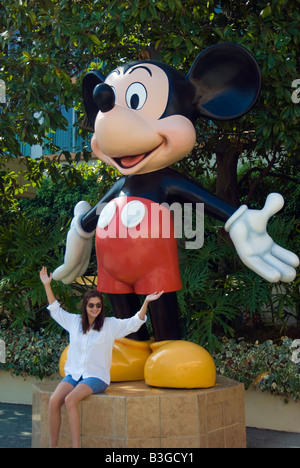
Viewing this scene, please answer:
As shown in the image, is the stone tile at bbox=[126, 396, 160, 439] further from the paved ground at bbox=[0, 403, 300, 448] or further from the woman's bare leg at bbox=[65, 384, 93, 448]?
the paved ground at bbox=[0, 403, 300, 448]

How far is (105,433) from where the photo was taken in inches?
133

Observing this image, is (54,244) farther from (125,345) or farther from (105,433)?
(105,433)

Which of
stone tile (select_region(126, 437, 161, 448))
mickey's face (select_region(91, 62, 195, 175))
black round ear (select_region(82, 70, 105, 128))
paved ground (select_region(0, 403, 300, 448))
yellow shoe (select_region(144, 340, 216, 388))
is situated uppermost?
black round ear (select_region(82, 70, 105, 128))

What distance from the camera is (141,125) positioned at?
12.5 feet

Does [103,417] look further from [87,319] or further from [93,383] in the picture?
[87,319]

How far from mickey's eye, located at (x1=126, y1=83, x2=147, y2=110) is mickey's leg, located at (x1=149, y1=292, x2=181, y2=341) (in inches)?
51.7

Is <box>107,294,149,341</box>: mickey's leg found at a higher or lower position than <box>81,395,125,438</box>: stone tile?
higher

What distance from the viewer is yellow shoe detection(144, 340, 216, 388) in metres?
3.52

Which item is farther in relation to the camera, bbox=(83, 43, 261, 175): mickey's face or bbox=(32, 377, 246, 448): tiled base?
bbox=(83, 43, 261, 175): mickey's face

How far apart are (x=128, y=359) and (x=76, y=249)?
3.32 ft

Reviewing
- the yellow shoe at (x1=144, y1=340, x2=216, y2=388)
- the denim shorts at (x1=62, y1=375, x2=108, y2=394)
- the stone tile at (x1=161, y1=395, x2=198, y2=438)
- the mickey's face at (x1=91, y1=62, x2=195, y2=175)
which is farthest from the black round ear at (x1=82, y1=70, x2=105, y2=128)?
the stone tile at (x1=161, y1=395, x2=198, y2=438)

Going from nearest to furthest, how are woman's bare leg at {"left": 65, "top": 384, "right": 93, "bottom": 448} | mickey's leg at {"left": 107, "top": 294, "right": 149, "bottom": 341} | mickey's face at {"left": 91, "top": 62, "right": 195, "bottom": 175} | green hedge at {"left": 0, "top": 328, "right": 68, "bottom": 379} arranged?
woman's bare leg at {"left": 65, "top": 384, "right": 93, "bottom": 448}
mickey's face at {"left": 91, "top": 62, "right": 195, "bottom": 175}
mickey's leg at {"left": 107, "top": 294, "right": 149, "bottom": 341}
green hedge at {"left": 0, "top": 328, "right": 68, "bottom": 379}

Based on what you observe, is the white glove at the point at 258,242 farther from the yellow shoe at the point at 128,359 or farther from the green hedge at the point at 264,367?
the green hedge at the point at 264,367

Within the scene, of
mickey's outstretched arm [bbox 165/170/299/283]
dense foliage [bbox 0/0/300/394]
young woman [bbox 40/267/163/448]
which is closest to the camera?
young woman [bbox 40/267/163/448]
